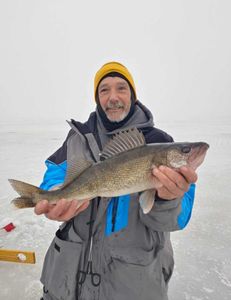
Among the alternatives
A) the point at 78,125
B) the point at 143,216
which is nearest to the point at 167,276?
the point at 143,216

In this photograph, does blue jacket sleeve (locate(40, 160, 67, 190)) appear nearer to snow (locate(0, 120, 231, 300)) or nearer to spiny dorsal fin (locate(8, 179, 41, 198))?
spiny dorsal fin (locate(8, 179, 41, 198))

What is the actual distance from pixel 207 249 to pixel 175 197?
2.50m

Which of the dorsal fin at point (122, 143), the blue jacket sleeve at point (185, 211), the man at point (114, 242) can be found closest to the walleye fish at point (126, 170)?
the dorsal fin at point (122, 143)

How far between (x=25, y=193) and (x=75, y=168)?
47 centimetres

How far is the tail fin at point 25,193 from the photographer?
2119mm

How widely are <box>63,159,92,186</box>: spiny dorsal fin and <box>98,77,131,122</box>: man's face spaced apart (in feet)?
1.88

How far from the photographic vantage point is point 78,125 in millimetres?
2348

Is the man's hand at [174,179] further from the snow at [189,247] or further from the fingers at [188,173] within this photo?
the snow at [189,247]

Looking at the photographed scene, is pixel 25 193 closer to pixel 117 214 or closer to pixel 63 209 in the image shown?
pixel 63 209

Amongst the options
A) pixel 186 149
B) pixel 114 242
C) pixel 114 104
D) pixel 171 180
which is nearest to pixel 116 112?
pixel 114 104

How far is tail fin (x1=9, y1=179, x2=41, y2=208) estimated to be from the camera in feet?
6.95

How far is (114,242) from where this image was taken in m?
1.99

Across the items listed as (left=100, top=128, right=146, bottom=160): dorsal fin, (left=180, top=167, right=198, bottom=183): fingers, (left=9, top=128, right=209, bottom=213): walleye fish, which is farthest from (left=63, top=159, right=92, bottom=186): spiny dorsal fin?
(left=180, top=167, right=198, bottom=183): fingers

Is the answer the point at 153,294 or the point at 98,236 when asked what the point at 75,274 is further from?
the point at 153,294
